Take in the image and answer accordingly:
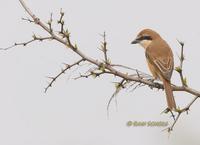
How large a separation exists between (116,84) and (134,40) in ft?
8.85

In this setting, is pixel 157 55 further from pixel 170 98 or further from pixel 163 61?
pixel 170 98

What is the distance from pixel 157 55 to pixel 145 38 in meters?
0.45

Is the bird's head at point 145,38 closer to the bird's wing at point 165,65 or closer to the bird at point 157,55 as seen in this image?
the bird at point 157,55

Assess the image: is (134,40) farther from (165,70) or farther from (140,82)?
(140,82)

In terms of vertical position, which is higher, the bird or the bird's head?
the bird's head

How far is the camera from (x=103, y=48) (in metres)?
3.40

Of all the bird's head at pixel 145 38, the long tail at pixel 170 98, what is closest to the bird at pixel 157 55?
the bird's head at pixel 145 38

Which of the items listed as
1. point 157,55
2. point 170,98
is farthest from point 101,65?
point 157,55

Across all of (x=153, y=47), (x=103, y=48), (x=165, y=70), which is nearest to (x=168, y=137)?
(x=103, y=48)

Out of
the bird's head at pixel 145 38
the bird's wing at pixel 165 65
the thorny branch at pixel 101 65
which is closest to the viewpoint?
the thorny branch at pixel 101 65

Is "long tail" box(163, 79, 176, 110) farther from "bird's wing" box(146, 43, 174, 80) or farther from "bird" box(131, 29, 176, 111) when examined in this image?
"bird's wing" box(146, 43, 174, 80)

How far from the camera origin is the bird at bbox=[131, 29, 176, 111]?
17.5 ft

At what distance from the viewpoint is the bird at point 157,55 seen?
5.32 m

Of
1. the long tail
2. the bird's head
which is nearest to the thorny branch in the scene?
the long tail
